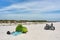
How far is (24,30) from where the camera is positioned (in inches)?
706

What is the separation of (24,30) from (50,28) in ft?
17.5

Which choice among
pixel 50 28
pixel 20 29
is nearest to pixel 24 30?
pixel 20 29

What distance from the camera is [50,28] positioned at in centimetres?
2186

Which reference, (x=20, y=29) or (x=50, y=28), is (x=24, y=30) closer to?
(x=20, y=29)

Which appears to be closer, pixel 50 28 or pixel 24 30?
pixel 24 30

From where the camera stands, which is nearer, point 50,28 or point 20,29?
point 20,29

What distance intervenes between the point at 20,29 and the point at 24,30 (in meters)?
0.52

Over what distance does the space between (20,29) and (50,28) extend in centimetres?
555
